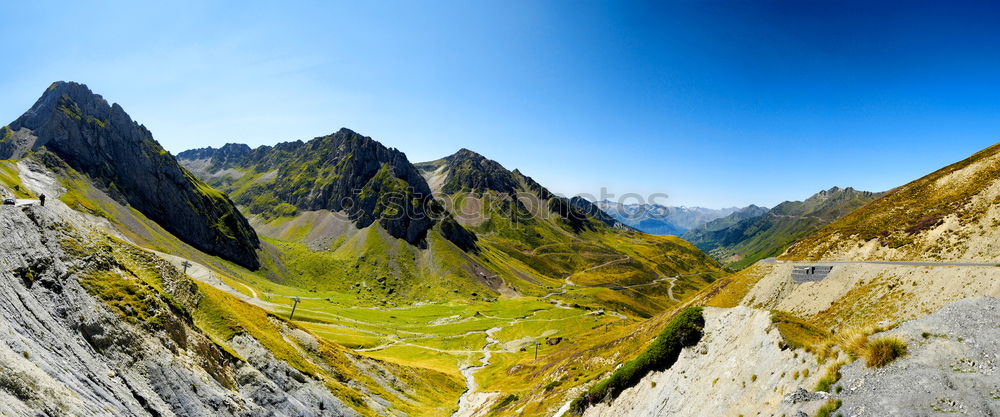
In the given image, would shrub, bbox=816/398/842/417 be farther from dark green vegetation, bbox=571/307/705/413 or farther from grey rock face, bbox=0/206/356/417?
grey rock face, bbox=0/206/356/417

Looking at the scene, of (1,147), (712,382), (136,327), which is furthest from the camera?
(1,147)

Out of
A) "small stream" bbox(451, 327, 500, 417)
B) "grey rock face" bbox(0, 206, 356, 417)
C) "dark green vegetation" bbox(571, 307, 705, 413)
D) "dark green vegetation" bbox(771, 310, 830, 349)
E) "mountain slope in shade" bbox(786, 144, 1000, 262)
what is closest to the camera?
"dark green vegetation" bbox(771, 310, 830, 349)

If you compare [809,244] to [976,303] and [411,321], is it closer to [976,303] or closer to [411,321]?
[976,303]

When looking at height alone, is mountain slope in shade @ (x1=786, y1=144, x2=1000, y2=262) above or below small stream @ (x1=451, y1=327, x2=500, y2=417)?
above

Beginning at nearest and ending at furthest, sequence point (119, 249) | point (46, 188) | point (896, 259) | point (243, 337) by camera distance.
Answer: point (119, 249) < point (243, 337) < point (896, 259) < point (46, 188)

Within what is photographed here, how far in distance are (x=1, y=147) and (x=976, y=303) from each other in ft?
1071

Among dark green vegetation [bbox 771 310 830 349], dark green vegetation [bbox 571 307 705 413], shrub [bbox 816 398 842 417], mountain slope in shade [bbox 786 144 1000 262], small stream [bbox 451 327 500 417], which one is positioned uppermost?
mountain slope in shade [bbox 786 144 1000 262]

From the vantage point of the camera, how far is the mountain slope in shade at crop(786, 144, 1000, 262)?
45406 mm

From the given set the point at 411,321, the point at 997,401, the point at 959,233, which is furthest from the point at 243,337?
the point at 411,321

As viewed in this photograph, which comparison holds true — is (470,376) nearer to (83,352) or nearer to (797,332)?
(83,352)

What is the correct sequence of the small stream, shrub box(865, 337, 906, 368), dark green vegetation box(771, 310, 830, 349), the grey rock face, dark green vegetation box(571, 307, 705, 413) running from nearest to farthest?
shrub box(865, 337, 906, 368)
dark green vegetation box(771, 310, 830, 349)
the grey rock face
dark green vegetation box(571, 307, 705, 413)
the small stream

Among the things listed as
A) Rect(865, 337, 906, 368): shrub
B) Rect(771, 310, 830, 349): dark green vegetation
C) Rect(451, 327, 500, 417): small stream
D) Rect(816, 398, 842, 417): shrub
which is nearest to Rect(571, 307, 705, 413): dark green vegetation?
Rect(771, 310, 830, 349): dark green vegetation

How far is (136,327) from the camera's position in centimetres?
3152

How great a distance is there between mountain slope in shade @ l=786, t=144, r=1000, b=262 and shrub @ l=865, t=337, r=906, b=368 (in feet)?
131
